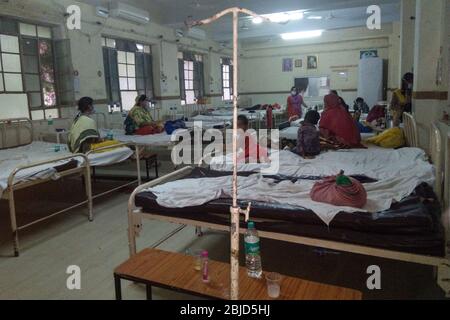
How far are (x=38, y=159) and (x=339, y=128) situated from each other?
136 inches

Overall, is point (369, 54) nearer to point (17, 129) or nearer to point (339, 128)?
point (339, 128)

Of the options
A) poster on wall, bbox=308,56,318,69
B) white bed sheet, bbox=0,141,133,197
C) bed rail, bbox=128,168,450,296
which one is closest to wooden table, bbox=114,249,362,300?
bed rail, bbox=128,168,450,296

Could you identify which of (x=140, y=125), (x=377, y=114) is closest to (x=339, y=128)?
(x=377, y=114)

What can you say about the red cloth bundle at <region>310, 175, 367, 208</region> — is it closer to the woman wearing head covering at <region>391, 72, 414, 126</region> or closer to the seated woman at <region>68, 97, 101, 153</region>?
the seated woman at <region>68, 97, 101, 153</region>

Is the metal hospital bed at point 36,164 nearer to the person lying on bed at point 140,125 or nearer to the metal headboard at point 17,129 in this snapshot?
the metal headboard at point 17,129

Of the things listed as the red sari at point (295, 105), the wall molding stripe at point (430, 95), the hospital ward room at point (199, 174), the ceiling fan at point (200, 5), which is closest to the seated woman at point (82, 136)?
the hospital ward room at point (199, 174)

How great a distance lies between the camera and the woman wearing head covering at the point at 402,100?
5224 millimetres

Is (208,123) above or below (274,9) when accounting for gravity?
below

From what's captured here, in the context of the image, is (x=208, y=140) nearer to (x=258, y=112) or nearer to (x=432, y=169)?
(x=258, y=112)

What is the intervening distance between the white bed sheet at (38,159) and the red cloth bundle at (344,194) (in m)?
2.40

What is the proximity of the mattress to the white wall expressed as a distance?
896cm

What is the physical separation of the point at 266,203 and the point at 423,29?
3.61 meters

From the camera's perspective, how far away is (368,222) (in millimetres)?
1951
